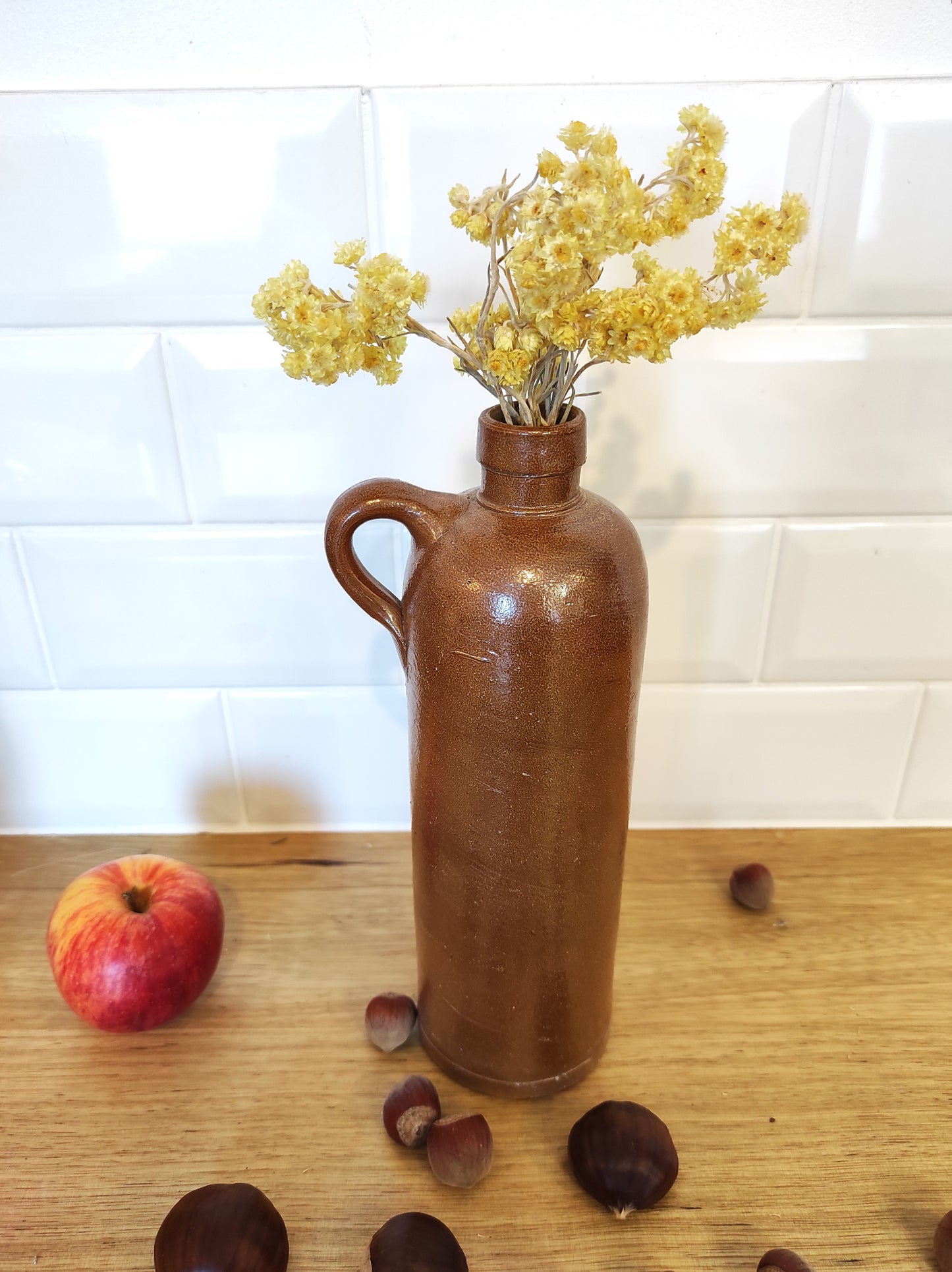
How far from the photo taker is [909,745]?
0.78m

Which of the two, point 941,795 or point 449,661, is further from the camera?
point 941,795

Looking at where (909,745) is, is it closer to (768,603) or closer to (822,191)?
(768,603)

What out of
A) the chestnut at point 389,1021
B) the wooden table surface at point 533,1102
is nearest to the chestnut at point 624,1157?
the wooden table surface at point 533,1102

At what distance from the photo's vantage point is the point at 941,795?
31.5 inches

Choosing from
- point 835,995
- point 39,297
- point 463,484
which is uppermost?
point 39,297

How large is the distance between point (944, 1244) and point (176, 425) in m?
0.68

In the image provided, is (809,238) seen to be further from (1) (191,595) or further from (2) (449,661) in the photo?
(1) (191,595)

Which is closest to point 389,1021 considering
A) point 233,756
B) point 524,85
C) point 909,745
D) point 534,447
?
point 233,756

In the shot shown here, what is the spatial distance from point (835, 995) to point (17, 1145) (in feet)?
1.76

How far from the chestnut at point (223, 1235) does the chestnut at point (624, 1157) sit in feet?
0.55

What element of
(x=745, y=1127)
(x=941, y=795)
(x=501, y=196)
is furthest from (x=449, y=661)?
(x=941, y=795)

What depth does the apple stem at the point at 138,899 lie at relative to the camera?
2.06 feet

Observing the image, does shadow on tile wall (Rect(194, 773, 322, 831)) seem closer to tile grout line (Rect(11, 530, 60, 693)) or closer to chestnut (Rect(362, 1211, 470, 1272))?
tile grout line (Rect(11, 530, 60, 693))

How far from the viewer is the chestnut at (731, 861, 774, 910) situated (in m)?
0.71
